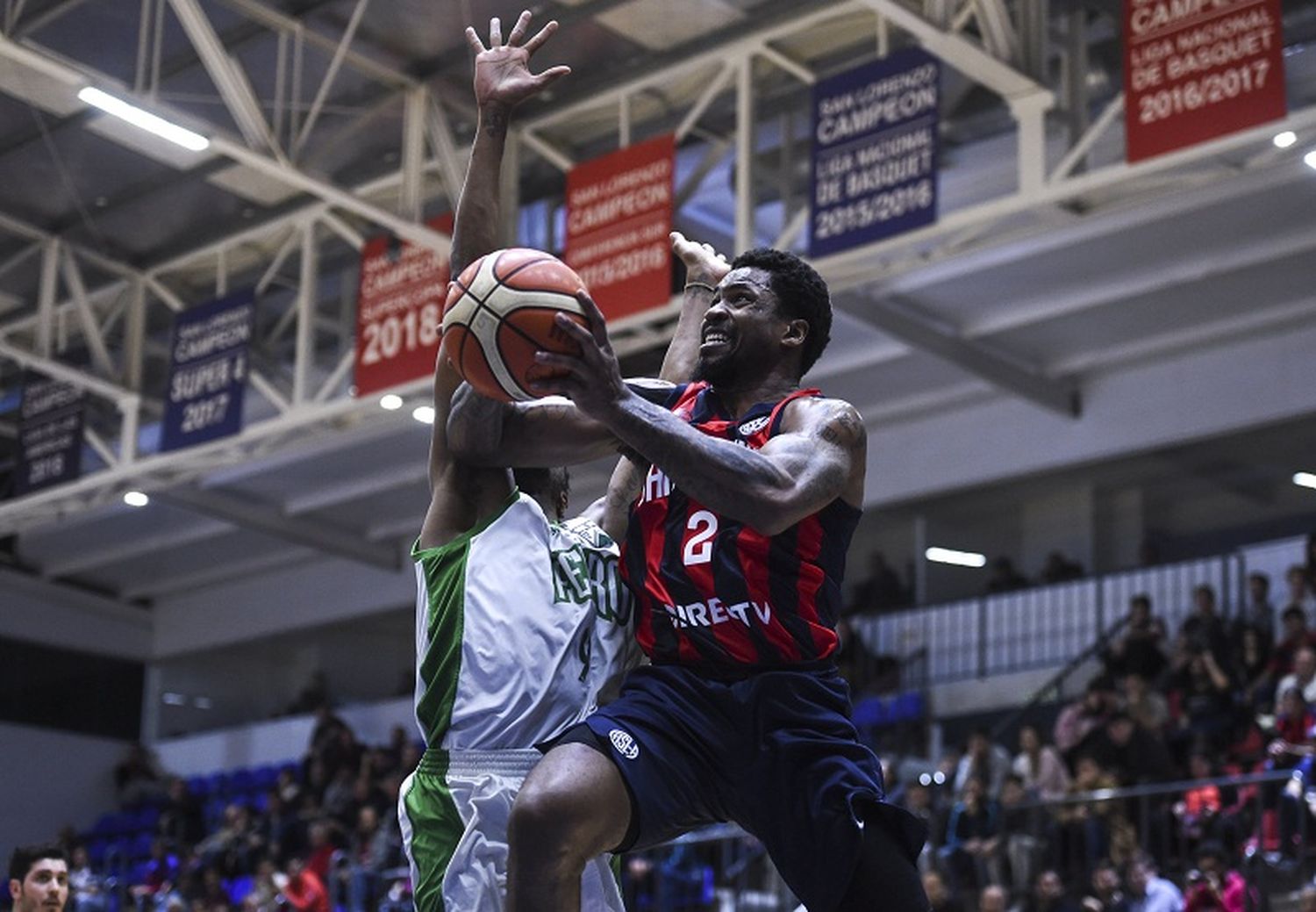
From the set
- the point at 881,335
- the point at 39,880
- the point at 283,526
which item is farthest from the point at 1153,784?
the point at 283,526

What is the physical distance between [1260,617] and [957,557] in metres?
6.07

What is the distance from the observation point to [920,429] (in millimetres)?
23219

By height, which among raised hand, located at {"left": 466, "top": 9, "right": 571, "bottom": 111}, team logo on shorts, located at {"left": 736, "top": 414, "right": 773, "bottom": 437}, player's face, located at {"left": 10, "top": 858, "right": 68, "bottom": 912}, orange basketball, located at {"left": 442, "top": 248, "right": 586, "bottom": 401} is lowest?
player's face, located at {"left": 10, "top": 858, "right": 68, "bottom": 912}

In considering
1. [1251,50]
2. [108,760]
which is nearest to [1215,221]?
[1251,50]

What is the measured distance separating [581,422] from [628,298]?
35.3 feet

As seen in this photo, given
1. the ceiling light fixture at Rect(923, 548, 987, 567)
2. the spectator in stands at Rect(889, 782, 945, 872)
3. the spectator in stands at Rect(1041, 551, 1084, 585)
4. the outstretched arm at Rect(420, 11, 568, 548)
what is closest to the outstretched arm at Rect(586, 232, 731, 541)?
the outstretched arm at Rect(420, 11, 568, 548)

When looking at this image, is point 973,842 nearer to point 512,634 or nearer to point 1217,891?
point 1217,891

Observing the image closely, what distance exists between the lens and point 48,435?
2116cm

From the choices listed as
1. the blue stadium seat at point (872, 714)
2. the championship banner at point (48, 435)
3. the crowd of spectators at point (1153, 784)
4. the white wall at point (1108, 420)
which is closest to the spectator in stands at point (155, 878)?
the championship banner at point (48, 435)

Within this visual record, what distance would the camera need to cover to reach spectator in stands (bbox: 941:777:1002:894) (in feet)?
50.3

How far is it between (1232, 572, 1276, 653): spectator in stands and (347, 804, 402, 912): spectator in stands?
25.5ft

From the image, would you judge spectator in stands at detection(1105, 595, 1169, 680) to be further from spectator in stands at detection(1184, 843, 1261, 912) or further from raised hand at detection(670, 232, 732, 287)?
raised hand at detection(670, 232, 732, 287)

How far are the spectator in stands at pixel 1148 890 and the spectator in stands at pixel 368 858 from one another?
719cm

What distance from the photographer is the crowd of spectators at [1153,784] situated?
549 inches
